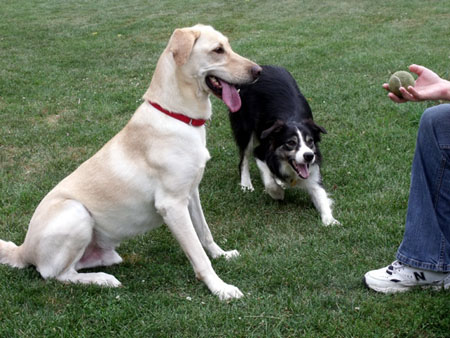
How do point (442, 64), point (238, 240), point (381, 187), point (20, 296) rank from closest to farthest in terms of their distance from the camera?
1. point (20, 296)
2. point (238, 240)
3. point (381, 187)
4. point (442, 64)

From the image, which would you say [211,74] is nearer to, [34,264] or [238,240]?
[238,240]

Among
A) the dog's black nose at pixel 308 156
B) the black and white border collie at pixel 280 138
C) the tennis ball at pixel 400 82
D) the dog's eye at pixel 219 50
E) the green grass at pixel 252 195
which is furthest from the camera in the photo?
the black and white border collie at pixel 280 138

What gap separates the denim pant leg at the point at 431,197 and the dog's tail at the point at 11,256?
272 cm

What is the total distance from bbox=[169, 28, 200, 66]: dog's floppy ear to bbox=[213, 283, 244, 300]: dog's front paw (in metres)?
1.51

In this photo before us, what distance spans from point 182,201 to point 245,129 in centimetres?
238

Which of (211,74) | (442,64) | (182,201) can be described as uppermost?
(211,74)

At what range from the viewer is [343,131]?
21.1ft

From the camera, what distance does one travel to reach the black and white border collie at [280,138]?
16.2 feet

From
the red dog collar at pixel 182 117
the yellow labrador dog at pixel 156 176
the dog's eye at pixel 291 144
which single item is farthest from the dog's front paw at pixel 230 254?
the dog's eye at pixel 291 144

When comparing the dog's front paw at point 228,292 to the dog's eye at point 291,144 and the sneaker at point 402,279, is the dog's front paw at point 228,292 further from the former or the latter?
the dog's eye at point 291,144

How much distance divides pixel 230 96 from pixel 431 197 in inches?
56.5

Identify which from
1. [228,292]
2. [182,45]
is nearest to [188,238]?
[228,292]

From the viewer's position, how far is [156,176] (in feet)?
11.8

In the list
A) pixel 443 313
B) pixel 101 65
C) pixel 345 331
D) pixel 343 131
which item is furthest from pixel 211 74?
pixel 101 65
